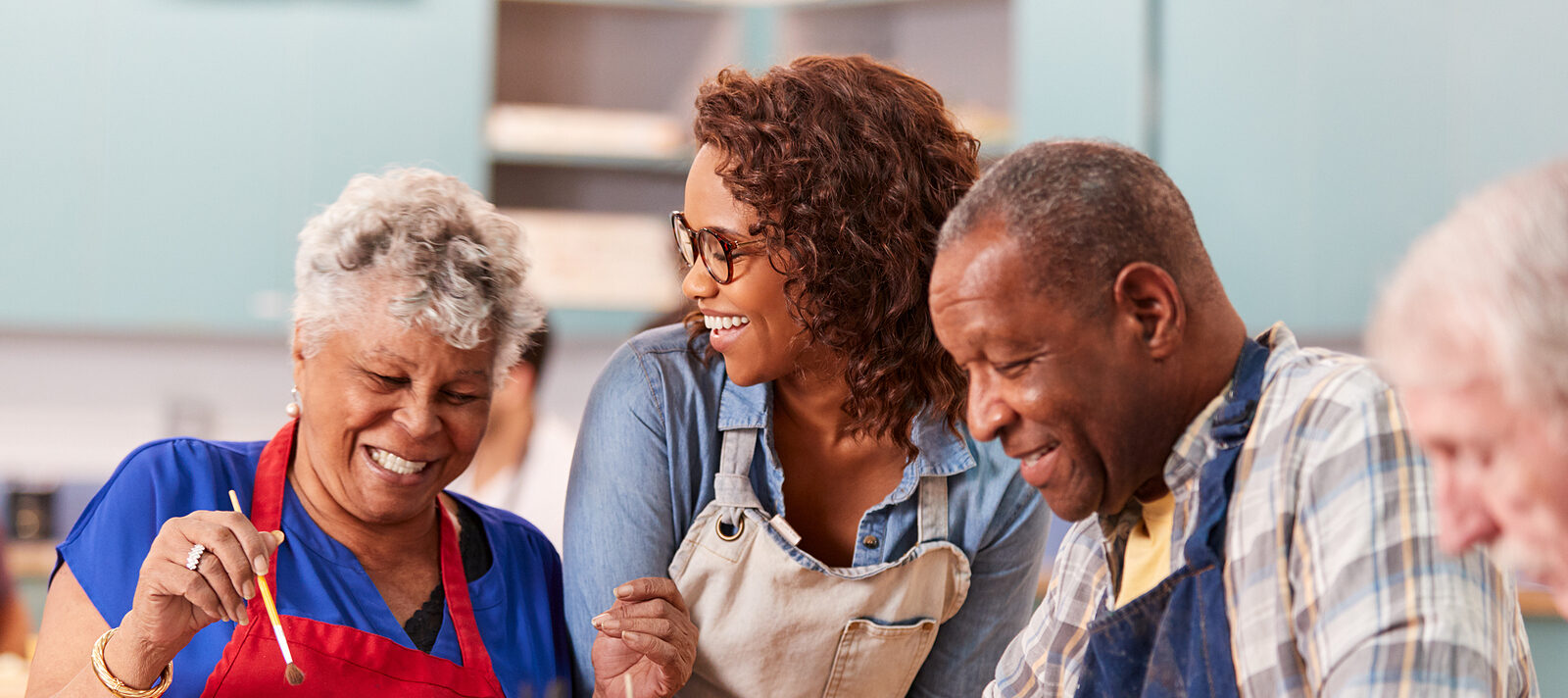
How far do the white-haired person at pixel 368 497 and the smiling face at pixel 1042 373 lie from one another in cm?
71

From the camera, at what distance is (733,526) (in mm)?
1535

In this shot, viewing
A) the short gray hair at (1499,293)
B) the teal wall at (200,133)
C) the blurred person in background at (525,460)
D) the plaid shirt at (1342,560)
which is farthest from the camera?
the teal wall at (200,133)

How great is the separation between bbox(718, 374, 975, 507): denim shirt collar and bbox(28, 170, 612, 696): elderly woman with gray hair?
0.96 feet

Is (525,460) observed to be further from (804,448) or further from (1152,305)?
(1152,305)

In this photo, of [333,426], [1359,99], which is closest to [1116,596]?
[333,426]

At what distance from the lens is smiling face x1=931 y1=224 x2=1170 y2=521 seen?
994 millimetres

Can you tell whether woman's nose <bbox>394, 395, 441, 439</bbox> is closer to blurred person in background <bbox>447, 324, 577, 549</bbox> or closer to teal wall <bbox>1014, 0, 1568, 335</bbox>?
blurred person in background <bbox>447, 324, 577, 549</bbox>

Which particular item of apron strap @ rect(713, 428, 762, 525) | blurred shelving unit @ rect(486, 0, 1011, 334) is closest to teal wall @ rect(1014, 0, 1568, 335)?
blurred shelving unit @ rect(486, 0, 1011, 334)

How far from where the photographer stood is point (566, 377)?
439cm

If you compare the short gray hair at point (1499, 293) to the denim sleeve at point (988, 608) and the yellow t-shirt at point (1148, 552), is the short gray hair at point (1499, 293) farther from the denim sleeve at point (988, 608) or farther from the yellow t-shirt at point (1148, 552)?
the denim sleeve at point (988, 608)

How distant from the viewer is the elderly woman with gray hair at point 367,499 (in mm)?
1417

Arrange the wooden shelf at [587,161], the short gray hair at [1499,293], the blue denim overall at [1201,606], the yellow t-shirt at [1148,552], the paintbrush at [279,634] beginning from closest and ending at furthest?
the short gray hair at [1499,293], the blue denim overall at [1201,606], the yellow t-shirt at [1148,552], the paintbrush at [279,634], the wooden shelf at [587,161]

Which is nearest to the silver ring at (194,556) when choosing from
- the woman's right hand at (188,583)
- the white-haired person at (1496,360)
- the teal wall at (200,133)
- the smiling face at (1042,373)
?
the woman's right hand at (188,583)

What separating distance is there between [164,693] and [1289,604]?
116cm
